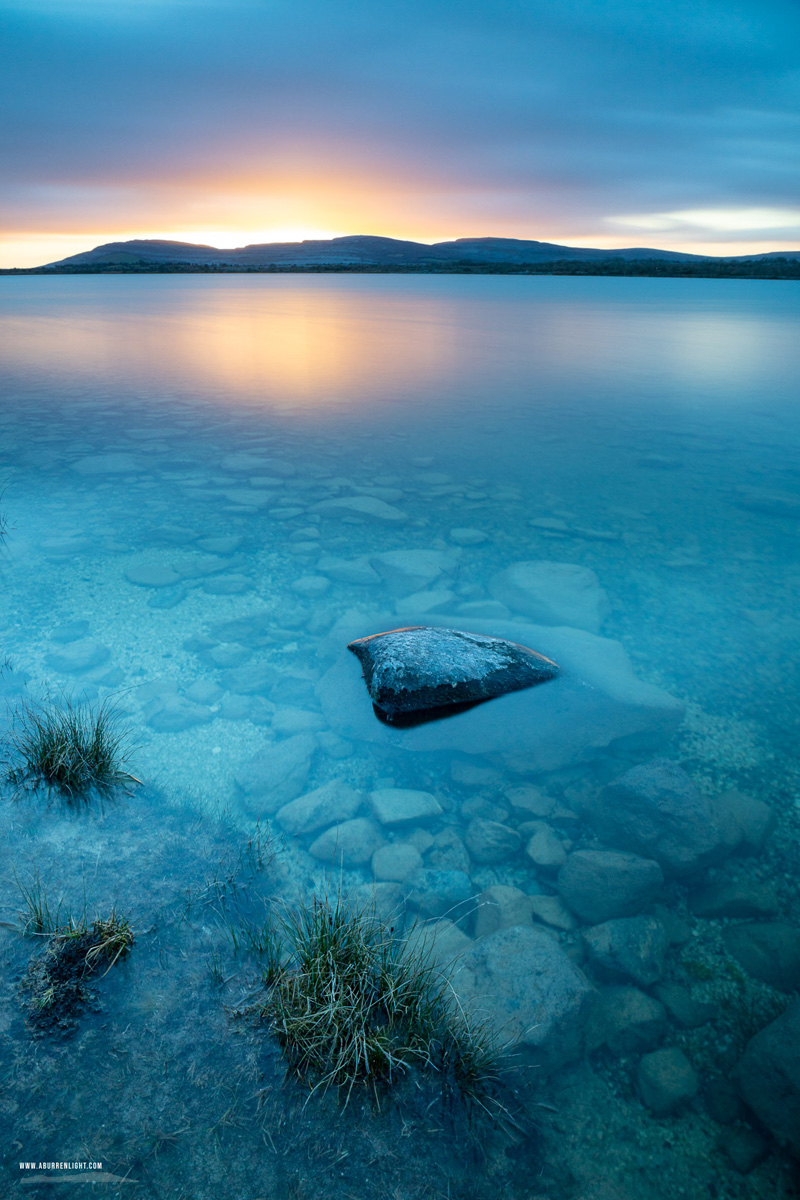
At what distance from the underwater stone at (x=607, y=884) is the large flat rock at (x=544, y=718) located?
0.68 metres

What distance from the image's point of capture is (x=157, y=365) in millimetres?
15578

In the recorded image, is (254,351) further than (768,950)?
Yes

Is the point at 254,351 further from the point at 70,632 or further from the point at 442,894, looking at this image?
the point at 442,894

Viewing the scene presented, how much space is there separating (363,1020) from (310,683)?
7.64 feet

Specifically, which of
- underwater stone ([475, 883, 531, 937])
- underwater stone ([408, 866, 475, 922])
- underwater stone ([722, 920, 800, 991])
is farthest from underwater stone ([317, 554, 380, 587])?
underwater stone ([722, 920, 800, 991])

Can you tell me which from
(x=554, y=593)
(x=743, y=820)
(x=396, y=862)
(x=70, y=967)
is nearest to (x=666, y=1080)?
(x=396, y=862)

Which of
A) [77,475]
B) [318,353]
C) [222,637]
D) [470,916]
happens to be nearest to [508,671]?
[470,916]

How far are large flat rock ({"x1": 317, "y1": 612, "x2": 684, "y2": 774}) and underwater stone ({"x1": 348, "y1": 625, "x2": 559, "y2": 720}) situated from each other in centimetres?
8

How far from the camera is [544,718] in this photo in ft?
12.8

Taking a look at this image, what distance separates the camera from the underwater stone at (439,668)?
12.8 ft

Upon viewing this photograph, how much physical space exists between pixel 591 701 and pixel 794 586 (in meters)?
2.86

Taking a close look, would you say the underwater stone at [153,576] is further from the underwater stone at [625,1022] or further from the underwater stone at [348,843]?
the underwater stone at [625,1022]

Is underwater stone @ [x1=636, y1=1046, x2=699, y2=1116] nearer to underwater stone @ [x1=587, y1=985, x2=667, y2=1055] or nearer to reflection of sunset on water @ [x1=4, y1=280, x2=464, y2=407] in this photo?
underwater stone @ [x1=587, y1=985, x2=667, y2=1055]

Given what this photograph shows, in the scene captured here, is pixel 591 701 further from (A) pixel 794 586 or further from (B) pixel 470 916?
(A) pixel 794 586
